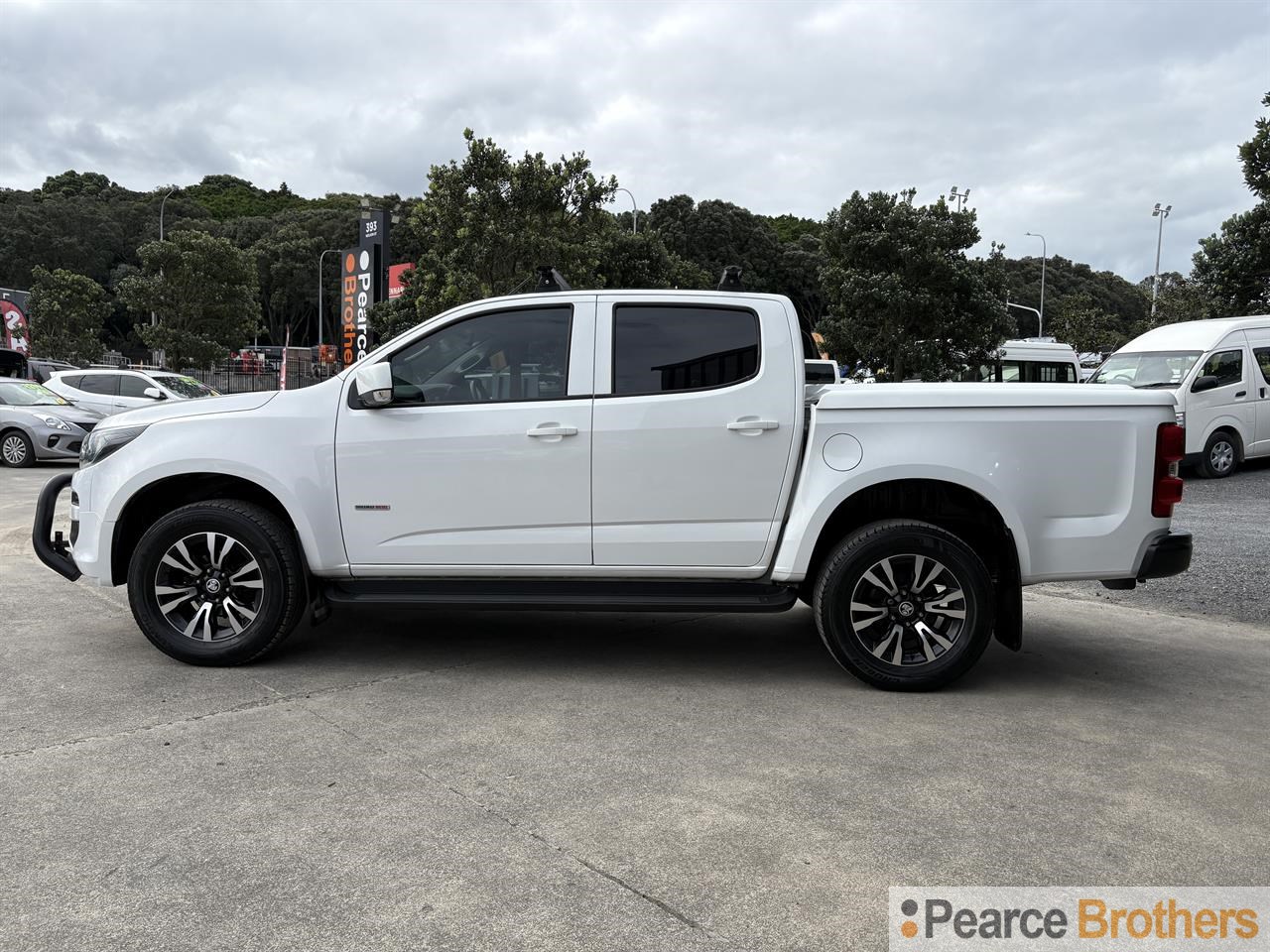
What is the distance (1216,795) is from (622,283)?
34.8 meters

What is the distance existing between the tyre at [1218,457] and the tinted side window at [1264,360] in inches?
42.0

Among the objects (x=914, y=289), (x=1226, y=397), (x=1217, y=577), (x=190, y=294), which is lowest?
(x=1217, y=577)

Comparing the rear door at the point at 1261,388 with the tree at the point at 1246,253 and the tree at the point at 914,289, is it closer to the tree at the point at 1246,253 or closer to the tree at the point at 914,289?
the tree at the point at 1246,253

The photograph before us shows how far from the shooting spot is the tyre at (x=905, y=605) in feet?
16.2

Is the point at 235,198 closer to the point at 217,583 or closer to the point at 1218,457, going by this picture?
the point at 1218,457

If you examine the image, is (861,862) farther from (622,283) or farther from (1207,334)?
(622,283)

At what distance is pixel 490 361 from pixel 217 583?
1.80 metres

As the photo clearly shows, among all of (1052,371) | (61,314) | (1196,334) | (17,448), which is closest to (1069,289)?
(1052,371)

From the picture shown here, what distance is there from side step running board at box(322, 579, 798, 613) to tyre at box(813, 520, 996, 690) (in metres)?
0.29

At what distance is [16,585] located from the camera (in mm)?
7355

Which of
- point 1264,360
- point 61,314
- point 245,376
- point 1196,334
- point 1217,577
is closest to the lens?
point 1217,577

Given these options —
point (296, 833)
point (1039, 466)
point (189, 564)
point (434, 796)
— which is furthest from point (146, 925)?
point (1039, 466)

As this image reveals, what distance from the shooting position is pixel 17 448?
1656 centimetres

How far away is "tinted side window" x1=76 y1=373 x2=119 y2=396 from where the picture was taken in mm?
19441
